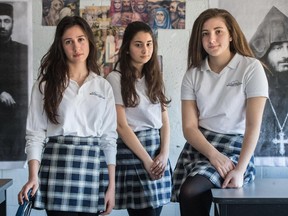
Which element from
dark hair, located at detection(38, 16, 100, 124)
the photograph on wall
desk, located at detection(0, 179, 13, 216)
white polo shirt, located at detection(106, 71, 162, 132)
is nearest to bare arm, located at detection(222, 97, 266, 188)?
white polo shirt, located at detection(106, 71, 162, 132)

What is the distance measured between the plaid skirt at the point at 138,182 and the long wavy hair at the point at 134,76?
0.17 metres

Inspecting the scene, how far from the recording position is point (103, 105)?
202cm

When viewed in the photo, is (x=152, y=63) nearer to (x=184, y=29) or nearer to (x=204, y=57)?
(x=204, y=57)

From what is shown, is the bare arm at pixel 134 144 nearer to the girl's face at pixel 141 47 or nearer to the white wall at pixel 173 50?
the girl's face at pixel 141 47

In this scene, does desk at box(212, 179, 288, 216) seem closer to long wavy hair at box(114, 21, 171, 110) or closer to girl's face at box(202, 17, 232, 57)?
girl's face at box(202, 17, 232, 57)

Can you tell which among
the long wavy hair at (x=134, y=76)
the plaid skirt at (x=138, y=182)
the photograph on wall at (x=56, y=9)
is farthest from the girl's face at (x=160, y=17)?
the plaid skirt at (x=138, y=182)

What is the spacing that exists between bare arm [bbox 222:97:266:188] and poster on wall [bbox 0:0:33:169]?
1805 millimetres

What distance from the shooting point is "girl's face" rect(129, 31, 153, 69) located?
2408 millimetres

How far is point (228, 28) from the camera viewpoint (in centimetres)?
204

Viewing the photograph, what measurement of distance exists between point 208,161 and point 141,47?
768mm

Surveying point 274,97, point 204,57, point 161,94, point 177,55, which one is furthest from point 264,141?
point 204,57

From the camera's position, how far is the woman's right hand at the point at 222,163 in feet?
6.07

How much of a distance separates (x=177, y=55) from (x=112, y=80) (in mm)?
917

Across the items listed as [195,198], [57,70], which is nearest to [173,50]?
[57,70]
